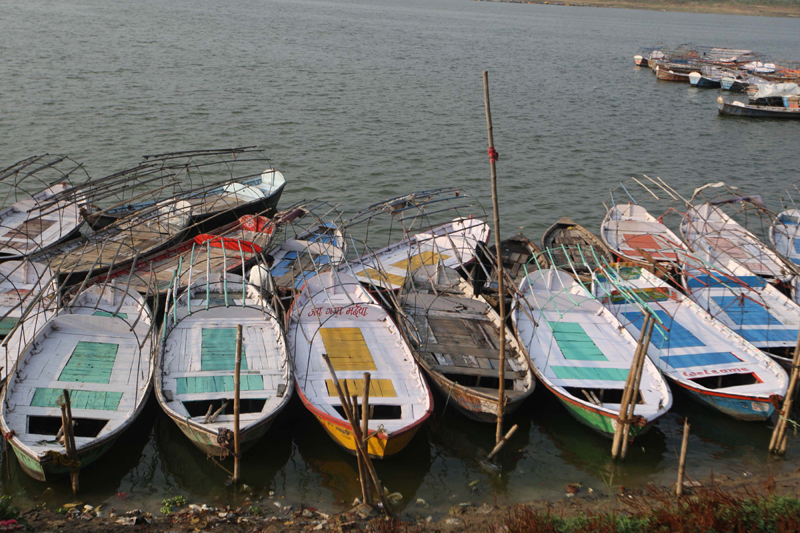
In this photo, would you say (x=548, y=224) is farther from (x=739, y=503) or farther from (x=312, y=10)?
(x=312, y=10)

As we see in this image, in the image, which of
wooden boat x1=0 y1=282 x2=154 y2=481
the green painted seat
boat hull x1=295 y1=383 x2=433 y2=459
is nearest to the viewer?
wooden boat x1=0 y1=282 x2=154 y2=481

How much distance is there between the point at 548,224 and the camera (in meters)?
25.1

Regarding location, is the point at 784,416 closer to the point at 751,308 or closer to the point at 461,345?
the point at 751,308

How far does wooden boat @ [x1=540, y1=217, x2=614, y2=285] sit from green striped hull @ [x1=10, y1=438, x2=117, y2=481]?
13.1m

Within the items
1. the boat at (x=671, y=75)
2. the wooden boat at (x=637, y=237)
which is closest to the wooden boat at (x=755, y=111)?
the boat at (x=671, y=75)

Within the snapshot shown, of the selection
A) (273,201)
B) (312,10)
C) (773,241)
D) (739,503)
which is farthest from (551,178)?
(312,10)

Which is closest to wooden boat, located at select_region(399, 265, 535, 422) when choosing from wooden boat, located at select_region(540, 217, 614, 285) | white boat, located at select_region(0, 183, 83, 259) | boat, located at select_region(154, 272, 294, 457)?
boat, located at select_region(154, 272, 294, 457)

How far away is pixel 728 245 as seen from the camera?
19.5 meters

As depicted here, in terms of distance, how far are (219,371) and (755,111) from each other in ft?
140

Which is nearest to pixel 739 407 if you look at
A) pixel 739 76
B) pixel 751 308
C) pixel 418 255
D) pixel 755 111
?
pixel 751 308

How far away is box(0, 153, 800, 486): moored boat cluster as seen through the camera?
1090 cm

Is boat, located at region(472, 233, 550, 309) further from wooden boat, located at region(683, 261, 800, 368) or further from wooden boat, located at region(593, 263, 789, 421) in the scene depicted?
wooden boat, located at region(683, 261, 800, 368)

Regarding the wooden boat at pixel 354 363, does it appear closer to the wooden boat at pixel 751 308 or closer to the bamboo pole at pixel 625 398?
the bamboo pole at pixel 625 398

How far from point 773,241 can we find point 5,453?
862 inches
